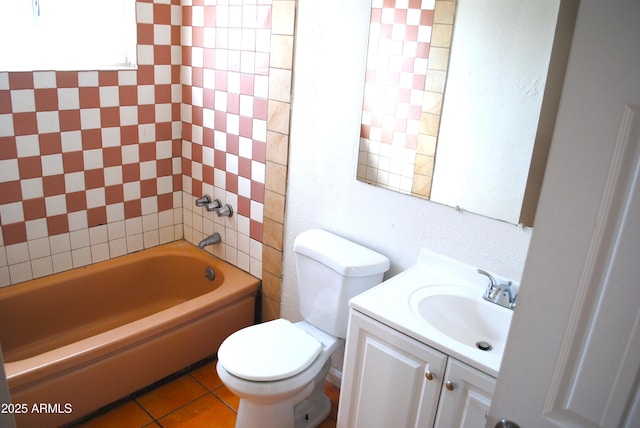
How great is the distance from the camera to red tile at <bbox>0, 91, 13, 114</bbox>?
2.36 m

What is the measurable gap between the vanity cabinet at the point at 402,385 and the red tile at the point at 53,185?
1687 mm

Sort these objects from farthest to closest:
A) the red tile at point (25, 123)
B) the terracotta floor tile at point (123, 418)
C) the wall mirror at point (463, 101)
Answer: the red tile at point (25, 123) < the terracotta floor tile at point (123, 418) < the wall mirror at point (463, 101)

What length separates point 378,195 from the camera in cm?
221

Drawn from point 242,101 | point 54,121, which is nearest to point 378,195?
point 242,101

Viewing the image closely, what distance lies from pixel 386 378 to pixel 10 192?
1.92m

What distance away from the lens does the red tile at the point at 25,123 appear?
2428 millimetres

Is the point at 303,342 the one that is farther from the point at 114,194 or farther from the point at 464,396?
the point at 114,194

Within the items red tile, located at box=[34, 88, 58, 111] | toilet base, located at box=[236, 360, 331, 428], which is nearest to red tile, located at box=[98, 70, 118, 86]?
red tile, located at box=[34, 88, 58, 111]

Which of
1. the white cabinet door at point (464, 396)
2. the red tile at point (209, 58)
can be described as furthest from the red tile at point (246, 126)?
the white cabinet door at point (464, 396)

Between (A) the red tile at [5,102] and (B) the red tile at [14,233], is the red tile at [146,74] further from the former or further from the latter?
(B) the red tile at [14,233]

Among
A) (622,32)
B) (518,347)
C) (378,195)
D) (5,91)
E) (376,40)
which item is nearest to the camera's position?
(622,32)

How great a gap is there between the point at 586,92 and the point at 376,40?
1.28 meters

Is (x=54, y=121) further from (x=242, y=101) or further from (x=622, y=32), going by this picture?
(x=622, y=32)

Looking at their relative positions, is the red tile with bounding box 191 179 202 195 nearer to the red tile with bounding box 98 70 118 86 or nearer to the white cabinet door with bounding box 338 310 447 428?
the red tile with bounding box 98 70 118 86
